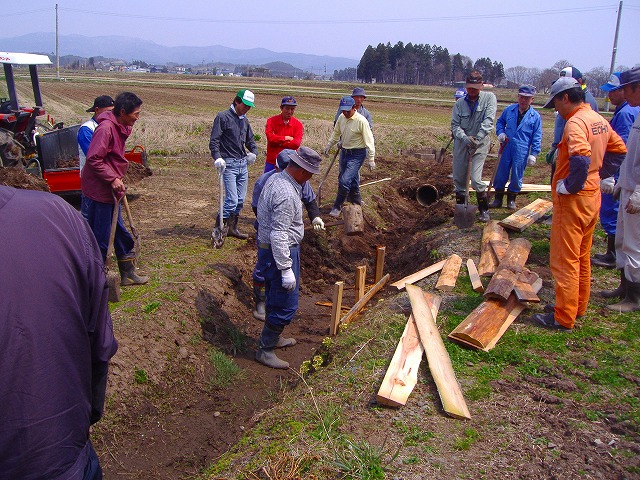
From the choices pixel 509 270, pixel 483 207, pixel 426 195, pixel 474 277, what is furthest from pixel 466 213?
pixel 426 195

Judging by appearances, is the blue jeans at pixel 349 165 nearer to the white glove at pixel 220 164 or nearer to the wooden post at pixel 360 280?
the white glove at pixel 220 164

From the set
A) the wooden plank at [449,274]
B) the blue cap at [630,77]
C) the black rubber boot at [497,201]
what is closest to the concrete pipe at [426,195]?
the black rubber boot at [497,201]

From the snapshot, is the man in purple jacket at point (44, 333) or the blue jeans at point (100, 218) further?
the blue jeans at point (100, 218)

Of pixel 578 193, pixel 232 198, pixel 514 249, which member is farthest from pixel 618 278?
pixel 232 198

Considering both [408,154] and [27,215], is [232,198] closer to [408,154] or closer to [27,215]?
[27,215]

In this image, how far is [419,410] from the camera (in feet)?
12.8

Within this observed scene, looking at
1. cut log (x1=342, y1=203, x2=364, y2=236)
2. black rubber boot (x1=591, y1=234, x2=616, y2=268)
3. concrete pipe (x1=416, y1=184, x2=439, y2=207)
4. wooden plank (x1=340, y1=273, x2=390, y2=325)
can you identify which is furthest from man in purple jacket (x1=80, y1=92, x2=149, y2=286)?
concrete pipe (x1=416, y1=184, x2=439, y2=207)

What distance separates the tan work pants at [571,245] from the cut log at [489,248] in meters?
1.27

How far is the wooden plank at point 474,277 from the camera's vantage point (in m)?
5.98

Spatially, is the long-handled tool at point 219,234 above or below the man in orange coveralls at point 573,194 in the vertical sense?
below

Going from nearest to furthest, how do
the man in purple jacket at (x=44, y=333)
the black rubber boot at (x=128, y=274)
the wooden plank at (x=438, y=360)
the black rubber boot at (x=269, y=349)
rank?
the man in purple jacket at (x=44, y=333), the wooden plank at (x=438, y=360), the black rubber boot at (x=269, y=349), the black rubber boot at (x=128, y=274)

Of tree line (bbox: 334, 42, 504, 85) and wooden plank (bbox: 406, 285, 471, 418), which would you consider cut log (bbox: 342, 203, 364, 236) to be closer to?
wooden plank (bbox: 406, 285, 471, 418)

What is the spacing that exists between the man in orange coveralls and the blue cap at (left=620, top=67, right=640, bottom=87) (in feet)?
1.50

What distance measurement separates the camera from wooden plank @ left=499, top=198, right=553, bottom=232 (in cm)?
780
